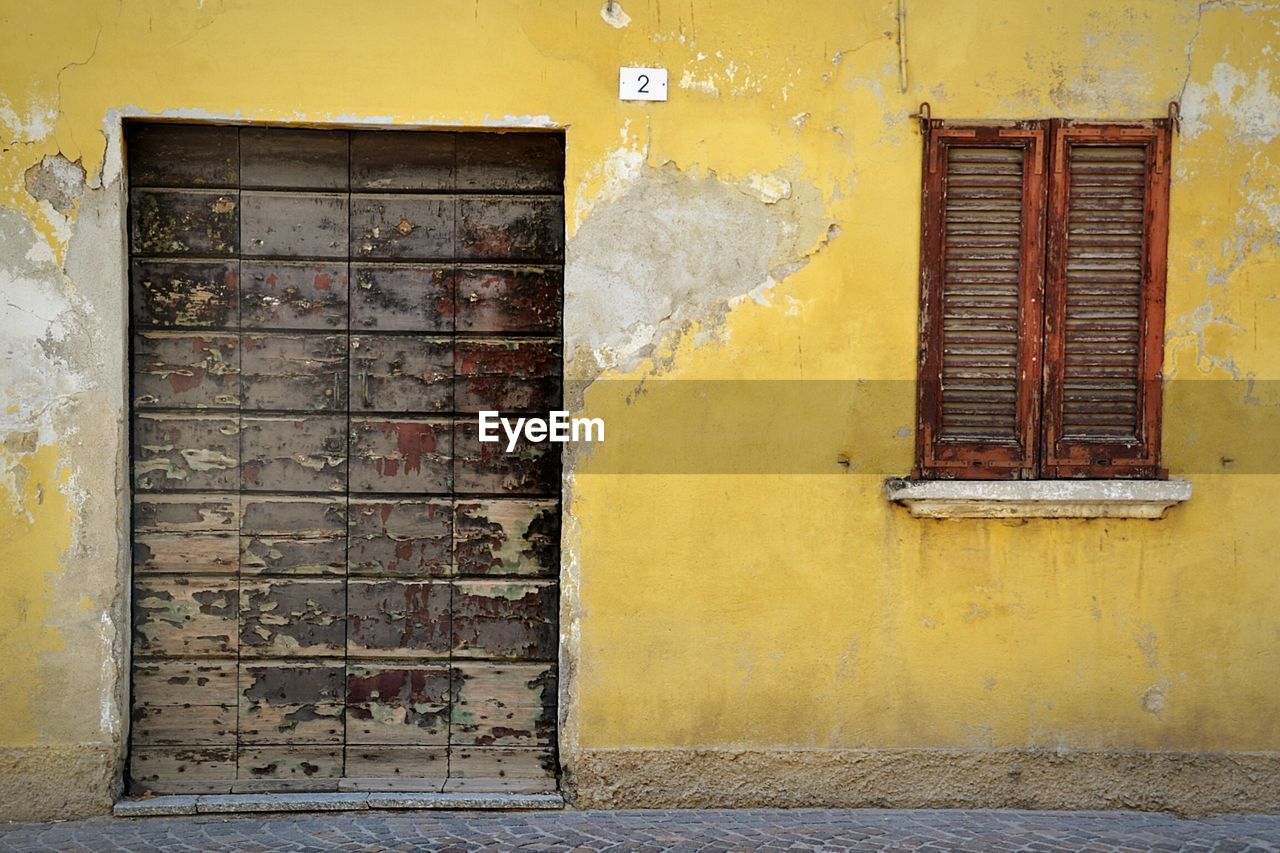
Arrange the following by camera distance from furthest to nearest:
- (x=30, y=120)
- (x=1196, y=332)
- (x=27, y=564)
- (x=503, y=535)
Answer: (x=503, y=535) < (x=1196, y=332) < (x=27, y=564) < (x=30, y=120)

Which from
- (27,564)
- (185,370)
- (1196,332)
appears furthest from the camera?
(185,370)

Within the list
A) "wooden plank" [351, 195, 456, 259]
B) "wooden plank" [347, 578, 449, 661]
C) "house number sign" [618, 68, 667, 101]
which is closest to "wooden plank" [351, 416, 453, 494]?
"wooden plank" [347, 578, 449, 661]

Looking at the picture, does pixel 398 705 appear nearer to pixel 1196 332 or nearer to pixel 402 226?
pixel 402 226

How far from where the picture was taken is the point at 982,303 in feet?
15.5

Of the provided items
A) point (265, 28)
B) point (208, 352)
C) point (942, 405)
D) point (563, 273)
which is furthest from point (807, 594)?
point (265, 28)

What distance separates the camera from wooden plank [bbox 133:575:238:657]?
4844 mm

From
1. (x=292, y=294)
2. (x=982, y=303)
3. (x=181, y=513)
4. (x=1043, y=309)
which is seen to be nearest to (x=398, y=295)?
(x=292, y=294)

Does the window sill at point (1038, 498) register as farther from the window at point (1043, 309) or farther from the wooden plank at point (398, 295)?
the wooden plank at point (398, 295)

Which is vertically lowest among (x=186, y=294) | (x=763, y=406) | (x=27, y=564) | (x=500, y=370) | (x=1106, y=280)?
(x=27, y=564)

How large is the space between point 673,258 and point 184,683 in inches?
102

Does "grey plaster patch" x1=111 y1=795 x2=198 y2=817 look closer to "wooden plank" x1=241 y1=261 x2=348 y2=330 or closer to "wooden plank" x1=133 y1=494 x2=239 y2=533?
"wooden plank" x1=133 y1=494 x2=239 y2=533

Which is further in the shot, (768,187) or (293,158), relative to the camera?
(293,158)

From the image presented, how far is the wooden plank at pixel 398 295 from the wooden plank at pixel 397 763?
170 centimetres

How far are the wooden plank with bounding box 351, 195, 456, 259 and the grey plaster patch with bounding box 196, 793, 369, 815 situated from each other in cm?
215
